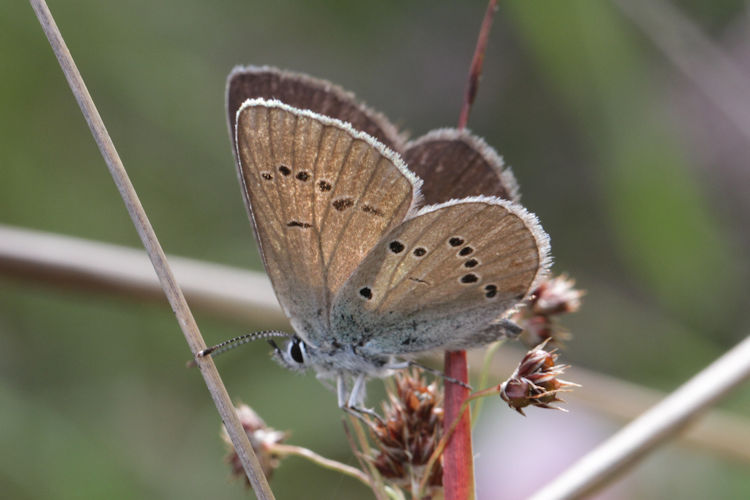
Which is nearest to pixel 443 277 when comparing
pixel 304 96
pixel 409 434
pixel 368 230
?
pixel 368 230

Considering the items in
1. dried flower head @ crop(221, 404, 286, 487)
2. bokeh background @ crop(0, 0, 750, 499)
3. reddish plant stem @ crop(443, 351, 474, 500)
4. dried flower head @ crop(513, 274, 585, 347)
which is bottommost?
reddish plant stem @ crop(443, 351, 474, 500)

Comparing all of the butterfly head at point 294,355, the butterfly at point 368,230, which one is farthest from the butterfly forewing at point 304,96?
the butterfly head at point 294,355

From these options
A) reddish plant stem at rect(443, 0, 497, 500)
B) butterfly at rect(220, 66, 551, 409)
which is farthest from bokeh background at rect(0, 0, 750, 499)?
reddish plant stem at rect(443, 0, 497, 500)

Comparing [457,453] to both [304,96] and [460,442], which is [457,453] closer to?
[460,442]

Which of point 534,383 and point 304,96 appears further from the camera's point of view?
point 304,96

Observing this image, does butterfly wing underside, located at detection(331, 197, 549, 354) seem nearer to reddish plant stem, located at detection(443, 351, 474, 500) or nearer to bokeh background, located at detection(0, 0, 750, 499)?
reddish plant stem, located at detection(443, 351, 474, 500)
